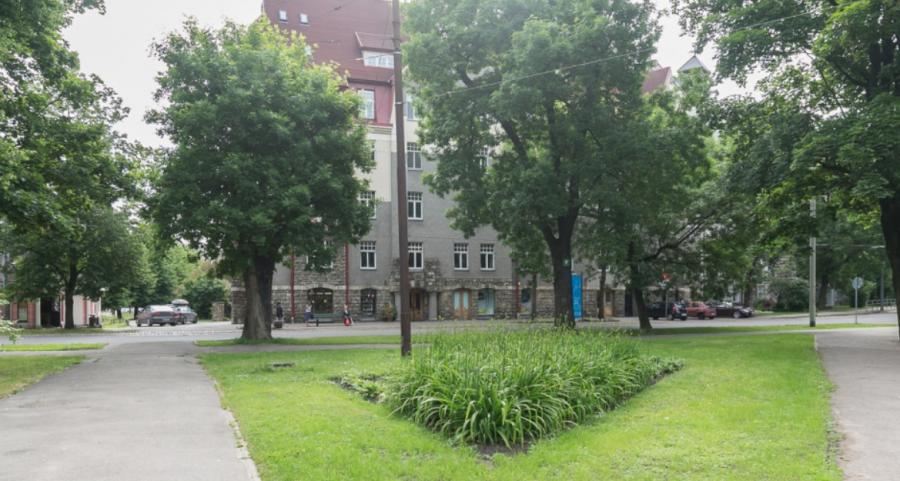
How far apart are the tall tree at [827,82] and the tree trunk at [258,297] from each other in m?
16.9

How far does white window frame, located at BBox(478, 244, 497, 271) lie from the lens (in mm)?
49188

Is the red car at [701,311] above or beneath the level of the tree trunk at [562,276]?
beneath

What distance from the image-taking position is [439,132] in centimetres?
2598

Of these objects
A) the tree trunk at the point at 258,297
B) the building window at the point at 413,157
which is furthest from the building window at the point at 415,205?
the tree trunk at the point at 258,297

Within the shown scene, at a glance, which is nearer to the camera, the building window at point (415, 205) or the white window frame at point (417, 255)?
the white window frame at point (417, 255)

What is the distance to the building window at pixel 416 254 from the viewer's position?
1842 inches

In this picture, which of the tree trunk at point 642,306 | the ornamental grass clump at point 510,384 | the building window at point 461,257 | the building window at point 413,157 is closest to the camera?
the ornamental grass clump at point 510,384

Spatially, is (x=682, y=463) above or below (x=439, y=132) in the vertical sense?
below

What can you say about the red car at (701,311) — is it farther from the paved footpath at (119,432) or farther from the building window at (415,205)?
the paved footpath at (119,432)

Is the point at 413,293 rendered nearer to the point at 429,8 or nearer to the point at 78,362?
the point at 429,8

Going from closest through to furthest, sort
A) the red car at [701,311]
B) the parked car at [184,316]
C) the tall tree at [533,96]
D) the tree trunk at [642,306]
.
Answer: the tall tree at [533,96]
the tree trunk at [642,306]
the red car at [701,311]
the parked car at [184,316]

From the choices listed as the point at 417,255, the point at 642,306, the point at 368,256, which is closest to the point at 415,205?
the point at 417,255

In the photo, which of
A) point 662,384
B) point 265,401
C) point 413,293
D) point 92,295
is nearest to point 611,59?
point 662,384

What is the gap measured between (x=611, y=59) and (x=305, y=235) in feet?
38.9
